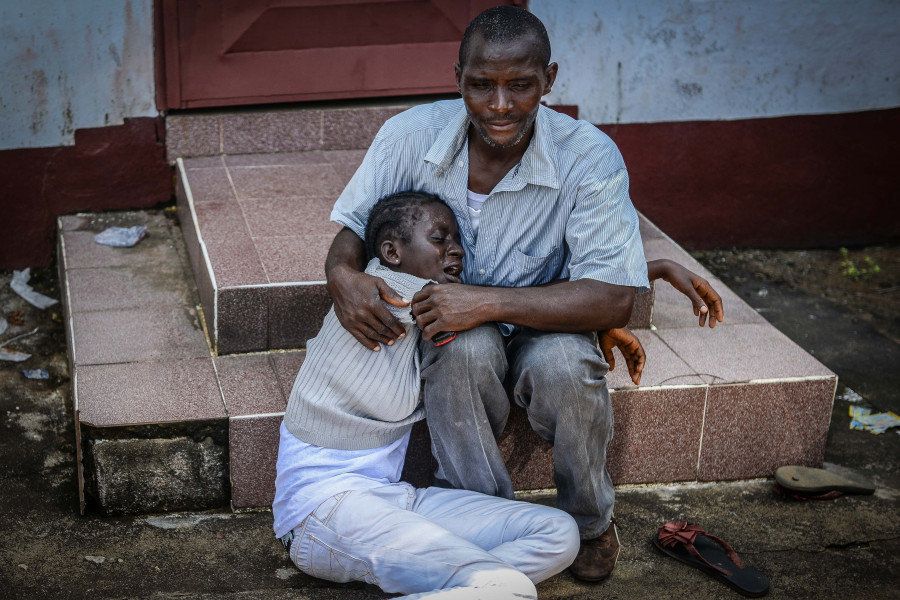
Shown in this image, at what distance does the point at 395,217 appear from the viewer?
3.18 m

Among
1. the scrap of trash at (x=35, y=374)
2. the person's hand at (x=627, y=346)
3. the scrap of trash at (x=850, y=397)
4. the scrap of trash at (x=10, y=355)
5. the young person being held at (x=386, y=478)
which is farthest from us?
the scrap of trash at (x=850, y=397)

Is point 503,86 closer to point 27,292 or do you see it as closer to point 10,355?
point 10,355

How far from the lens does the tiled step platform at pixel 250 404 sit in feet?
11.2

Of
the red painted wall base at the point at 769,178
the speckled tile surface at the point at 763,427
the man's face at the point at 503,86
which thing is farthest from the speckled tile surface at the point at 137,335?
the red painted wall base at the point at 769,178

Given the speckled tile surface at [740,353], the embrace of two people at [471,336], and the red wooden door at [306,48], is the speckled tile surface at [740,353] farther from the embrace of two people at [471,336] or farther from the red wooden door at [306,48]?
the red wooden door at [306,48]

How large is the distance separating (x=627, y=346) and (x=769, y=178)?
8.27 feet

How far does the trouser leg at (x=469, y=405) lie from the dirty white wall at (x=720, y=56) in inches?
89.2

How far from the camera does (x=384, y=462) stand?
10.4ft

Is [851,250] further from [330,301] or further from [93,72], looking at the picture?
[93,72]

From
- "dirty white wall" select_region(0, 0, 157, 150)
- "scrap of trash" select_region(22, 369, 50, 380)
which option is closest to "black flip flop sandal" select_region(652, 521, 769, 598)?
"scrap of trash" select_region(22, 369, 50, 380)

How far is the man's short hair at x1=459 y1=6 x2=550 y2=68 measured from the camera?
3021 millimetres

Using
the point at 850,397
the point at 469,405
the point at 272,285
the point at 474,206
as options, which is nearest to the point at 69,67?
the point at 272,285

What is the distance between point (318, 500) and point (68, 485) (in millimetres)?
1027

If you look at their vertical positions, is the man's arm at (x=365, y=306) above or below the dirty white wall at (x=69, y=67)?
below
